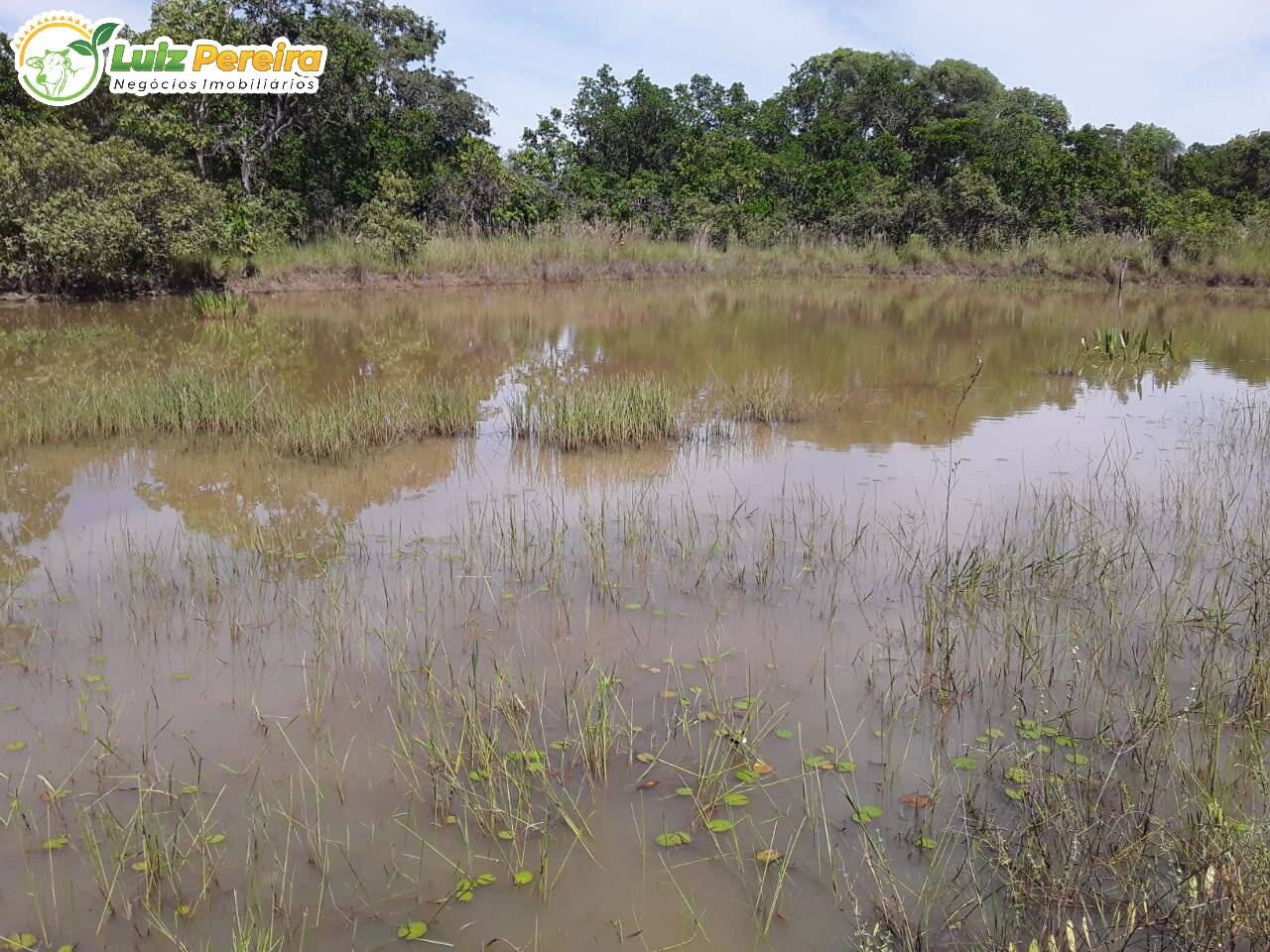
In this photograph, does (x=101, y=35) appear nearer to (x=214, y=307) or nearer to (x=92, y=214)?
(x=92, y=214)

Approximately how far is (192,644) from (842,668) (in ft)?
7.89

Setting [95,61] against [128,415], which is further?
[95,61]

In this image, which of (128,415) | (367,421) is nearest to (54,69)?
(128,415)

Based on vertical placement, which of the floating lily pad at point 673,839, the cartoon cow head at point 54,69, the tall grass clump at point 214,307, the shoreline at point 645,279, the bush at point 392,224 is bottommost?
the floating lily pad at point 673,839

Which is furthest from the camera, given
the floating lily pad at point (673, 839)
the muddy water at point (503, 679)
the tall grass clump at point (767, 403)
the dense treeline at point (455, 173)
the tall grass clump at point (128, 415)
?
the dense treeline at point (455, 173)

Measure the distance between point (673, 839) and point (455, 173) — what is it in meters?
22.2

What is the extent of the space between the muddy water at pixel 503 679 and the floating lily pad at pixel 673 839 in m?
0.04

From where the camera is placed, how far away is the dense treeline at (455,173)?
14.5 m

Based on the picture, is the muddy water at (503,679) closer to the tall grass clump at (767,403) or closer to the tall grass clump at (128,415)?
the tall grass clump at (767,403)

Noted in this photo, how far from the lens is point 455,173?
2262 centimetres

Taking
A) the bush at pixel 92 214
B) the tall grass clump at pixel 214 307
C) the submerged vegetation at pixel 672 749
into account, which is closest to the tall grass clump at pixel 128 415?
the submerged vegetation at pixel 672 749

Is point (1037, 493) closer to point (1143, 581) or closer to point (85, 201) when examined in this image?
point (1143, 581)

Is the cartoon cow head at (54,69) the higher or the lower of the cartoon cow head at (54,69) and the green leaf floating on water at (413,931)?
the higher

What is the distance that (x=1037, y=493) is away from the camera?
5.38 m
